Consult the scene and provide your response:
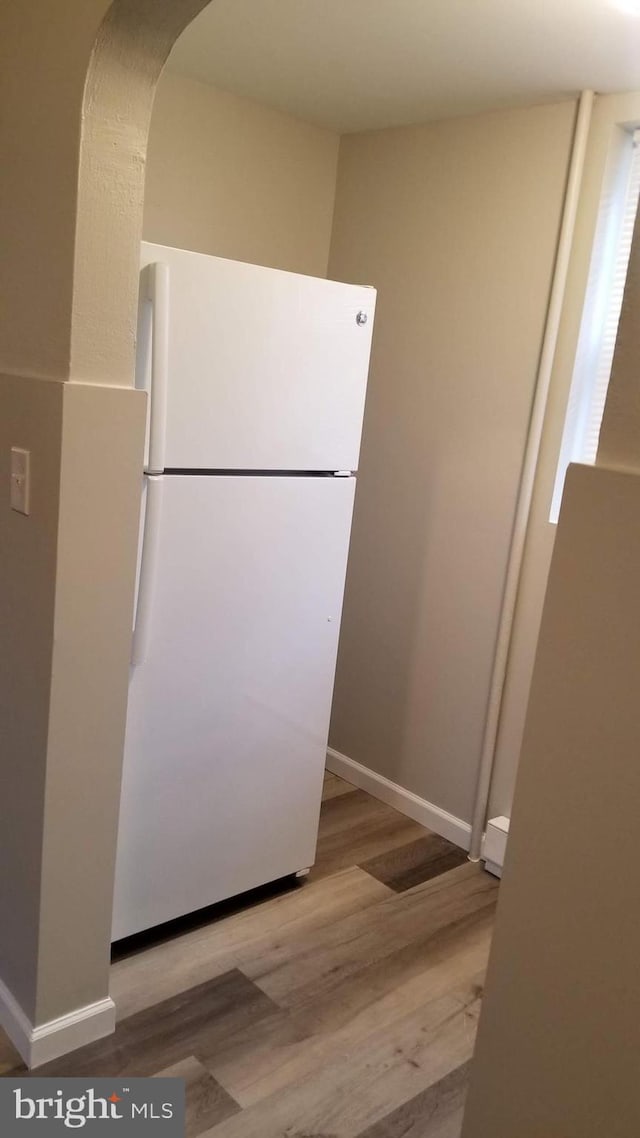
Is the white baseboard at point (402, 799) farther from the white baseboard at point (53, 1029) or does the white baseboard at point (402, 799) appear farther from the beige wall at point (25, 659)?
the beige wall at point (25, 659)

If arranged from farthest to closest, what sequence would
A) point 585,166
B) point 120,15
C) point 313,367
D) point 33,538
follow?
1. point 585,166
2. point 313,367
3. point 33,538
4. point 120,15

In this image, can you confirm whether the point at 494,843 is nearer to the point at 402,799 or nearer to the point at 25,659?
the point at 402,799

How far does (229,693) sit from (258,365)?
2.73ft

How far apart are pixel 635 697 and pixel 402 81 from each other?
221cm

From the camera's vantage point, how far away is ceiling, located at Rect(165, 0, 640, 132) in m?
2.04

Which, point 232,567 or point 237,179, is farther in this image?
point 237,179

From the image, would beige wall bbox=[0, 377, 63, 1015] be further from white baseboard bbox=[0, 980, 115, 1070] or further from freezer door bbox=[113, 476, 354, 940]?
freezer door bbox=[113, 476, 354, 940]

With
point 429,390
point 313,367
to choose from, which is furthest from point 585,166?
point 313,367

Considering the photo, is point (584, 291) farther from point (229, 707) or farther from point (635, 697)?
point (635, 697)

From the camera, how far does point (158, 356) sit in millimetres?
1894

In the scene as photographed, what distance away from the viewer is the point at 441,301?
2.89m

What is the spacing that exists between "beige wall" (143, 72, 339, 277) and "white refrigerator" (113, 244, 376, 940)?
2.75 ft

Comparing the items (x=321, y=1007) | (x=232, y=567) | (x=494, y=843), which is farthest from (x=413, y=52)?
(x=321, y=1007)

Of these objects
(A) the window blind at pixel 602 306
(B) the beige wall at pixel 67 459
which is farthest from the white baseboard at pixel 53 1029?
(A) the window blind at pixel 602 306
